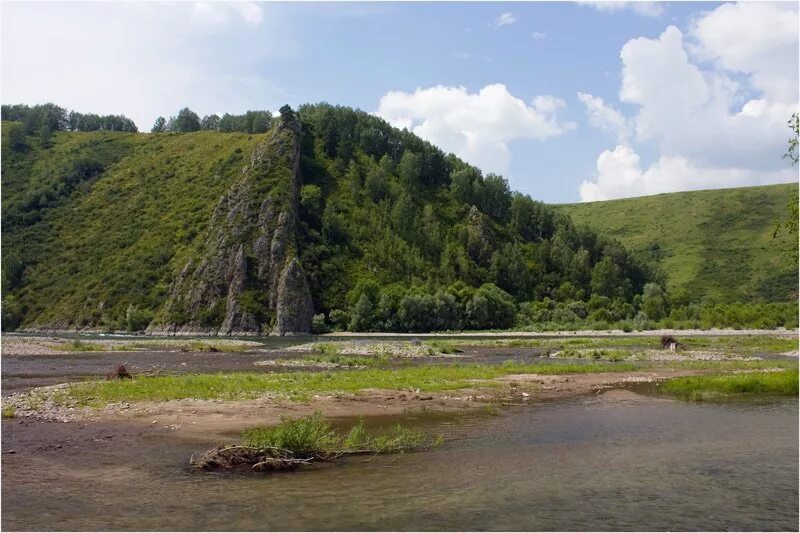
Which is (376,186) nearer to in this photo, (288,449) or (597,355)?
(597,355)

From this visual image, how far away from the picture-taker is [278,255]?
6033 inches

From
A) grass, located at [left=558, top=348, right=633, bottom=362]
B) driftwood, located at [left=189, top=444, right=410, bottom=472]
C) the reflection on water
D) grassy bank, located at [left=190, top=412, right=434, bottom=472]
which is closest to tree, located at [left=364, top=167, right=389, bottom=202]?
grass, located at [left=558, top=348, right=633, bottom=362]

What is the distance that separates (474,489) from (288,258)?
137 m

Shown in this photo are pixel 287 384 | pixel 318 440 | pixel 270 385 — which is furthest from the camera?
pixel 287 384

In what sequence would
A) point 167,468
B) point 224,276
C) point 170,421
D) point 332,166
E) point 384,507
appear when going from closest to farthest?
point 384,507
point 167,468
point 170,421
point 224,276
point 332,166

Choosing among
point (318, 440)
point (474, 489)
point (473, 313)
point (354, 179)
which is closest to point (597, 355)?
point (318, 440)

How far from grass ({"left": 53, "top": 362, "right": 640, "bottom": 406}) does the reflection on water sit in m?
10.5

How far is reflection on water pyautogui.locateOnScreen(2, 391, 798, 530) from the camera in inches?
600

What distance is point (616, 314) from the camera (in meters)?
152

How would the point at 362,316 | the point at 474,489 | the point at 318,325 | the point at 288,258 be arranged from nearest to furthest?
the point at 474,489 → the point at 362,316 → the point at 318,325 → the point at 288,258

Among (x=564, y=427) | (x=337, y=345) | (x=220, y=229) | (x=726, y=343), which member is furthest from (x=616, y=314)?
(x=564, y=427)

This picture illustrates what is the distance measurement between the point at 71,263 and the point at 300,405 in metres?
155

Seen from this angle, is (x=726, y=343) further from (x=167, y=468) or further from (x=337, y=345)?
(x=167, y=468)

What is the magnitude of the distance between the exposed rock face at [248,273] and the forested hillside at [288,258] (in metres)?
0.37
